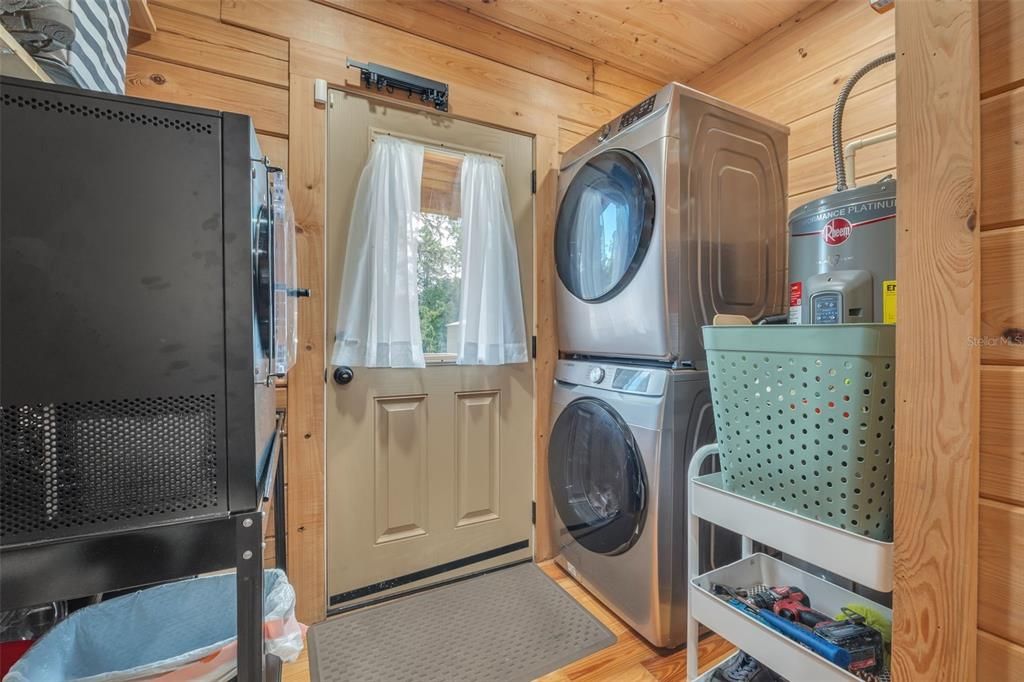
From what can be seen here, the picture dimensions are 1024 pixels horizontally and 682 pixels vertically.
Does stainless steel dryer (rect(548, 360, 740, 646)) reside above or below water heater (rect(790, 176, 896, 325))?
below

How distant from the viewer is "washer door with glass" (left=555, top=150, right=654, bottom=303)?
4.75 ft

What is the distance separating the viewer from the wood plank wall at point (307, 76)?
139 centimetres

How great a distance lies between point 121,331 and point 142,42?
1.33 meters

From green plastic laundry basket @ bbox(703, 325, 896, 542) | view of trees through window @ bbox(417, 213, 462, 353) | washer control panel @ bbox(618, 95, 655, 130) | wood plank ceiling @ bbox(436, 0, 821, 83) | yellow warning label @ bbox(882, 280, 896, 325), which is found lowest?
green plastic laundry basket @ bbox(703, 325, 896, 542)

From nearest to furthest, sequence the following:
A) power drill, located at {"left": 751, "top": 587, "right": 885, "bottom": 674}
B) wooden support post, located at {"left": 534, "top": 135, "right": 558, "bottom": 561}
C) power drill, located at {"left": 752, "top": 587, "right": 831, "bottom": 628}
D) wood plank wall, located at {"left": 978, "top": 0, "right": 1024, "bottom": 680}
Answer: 1. wood plank wall, located at {"left": 978, "top": 0, "right": 1024, "bottom": 680}
2. power drill, located at {"left": 751, "top": 587, "right": 885, "bottom": 674}
3. power drill, located at {"left": 752, "top": 587, "right": 831, "bottom": 628}
4. wooden support post, located at {"left": 534, "top": 135, "right": 558, "bottom": 561}

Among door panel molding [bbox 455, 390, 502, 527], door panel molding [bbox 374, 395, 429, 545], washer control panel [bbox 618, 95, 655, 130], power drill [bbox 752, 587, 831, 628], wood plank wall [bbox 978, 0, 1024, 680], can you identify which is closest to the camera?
wood plank wall [bbox 978, 0, 1024, 680]

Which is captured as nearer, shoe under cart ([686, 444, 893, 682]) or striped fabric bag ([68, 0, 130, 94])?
shoe under cart ([686, 444, 893, 682])

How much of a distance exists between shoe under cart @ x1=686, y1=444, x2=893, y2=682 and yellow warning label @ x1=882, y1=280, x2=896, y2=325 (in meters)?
0.44

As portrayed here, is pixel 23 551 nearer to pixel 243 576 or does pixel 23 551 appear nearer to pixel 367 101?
pixel 243 576

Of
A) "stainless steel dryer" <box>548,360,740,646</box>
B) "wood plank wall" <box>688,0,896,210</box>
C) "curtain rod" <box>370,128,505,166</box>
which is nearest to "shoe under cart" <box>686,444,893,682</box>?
"stainless steel dryer" <box>548,360,740,646</box>

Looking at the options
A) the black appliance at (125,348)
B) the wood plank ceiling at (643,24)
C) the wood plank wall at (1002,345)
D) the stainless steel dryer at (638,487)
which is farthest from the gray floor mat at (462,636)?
the wood plank ceiling at (643,24)

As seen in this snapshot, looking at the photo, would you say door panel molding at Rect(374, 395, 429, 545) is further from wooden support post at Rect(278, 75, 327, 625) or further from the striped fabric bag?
the striped fabric bag

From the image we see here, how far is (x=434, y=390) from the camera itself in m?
1.78

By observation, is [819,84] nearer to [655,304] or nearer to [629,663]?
[655,304]
